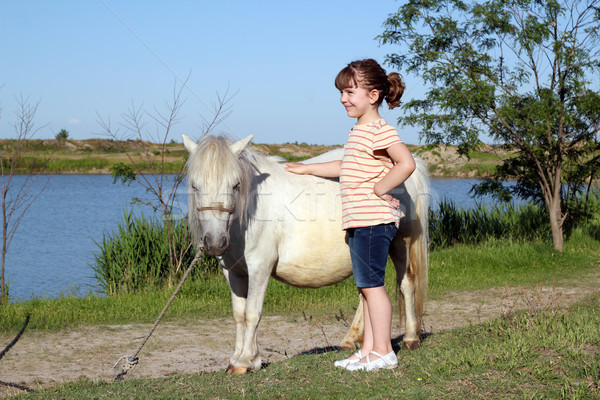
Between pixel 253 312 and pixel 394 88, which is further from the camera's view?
pixel 253 312

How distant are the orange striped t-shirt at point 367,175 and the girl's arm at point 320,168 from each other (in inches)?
18.6

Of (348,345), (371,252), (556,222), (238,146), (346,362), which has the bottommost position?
(348,345)

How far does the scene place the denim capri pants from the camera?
141 inches

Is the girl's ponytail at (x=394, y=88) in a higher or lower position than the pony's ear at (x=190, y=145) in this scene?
higher

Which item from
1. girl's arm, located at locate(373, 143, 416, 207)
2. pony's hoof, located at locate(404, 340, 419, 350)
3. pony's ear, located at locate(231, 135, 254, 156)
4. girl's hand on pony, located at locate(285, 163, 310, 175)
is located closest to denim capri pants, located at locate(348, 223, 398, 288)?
girl's arm, located at locate(373, 143, 416, 207)

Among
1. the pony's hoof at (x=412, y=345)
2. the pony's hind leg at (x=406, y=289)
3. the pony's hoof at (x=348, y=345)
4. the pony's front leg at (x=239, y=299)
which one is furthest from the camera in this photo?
the pony's hoof at (x=348, y=345)

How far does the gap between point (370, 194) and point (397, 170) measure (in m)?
0.25

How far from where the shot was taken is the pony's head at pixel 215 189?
3.50m

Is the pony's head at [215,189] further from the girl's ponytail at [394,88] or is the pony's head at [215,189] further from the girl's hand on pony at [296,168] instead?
the girl's ponytail at [394,88]

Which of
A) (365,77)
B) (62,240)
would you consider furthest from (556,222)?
(62,240)

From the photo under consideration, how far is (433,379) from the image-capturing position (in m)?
3.40

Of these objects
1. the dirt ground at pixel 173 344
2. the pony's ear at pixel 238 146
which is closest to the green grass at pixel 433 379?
the dirt ground at pixel 173 344

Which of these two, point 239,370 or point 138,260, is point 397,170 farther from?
point 138,260

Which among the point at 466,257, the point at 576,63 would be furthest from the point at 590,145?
the point at 466,257
